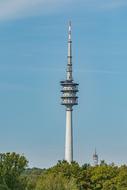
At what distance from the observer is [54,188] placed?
246 ft

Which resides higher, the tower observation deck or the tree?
the tower observation deck

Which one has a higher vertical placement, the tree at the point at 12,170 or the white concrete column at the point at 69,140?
the white concrete column at the point at 69,140

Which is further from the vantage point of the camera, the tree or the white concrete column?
the white concrete column

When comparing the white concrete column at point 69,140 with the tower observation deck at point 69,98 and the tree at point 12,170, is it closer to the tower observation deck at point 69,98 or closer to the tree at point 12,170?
the tower observation deck at point 69,98

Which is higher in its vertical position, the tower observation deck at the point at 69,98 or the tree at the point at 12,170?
the tower observation deck at the point at 69,98

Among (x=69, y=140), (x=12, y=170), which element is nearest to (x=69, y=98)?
(x=69, y=140)

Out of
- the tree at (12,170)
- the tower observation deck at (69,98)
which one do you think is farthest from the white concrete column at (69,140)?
the tree at (12,170)

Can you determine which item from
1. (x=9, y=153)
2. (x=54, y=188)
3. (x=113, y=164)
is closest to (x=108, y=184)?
(x=113, y=164)

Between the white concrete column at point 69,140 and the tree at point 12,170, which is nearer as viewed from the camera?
the tree at point 12,170

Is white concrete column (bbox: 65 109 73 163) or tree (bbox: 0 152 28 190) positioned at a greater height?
white concrete column (bbox: 65 109 73 163)

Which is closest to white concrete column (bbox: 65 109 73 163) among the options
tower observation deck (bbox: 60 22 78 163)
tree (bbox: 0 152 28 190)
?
tower observation deck (bbox: 60 22 78 163)

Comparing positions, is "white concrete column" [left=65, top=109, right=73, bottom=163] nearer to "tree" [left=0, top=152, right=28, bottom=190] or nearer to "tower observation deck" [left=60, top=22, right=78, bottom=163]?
"tower observation deck" [left=60, top=22, right=78, bottom=163]

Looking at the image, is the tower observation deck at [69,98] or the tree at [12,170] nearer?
the tree at [12,170]

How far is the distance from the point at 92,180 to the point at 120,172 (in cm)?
381
